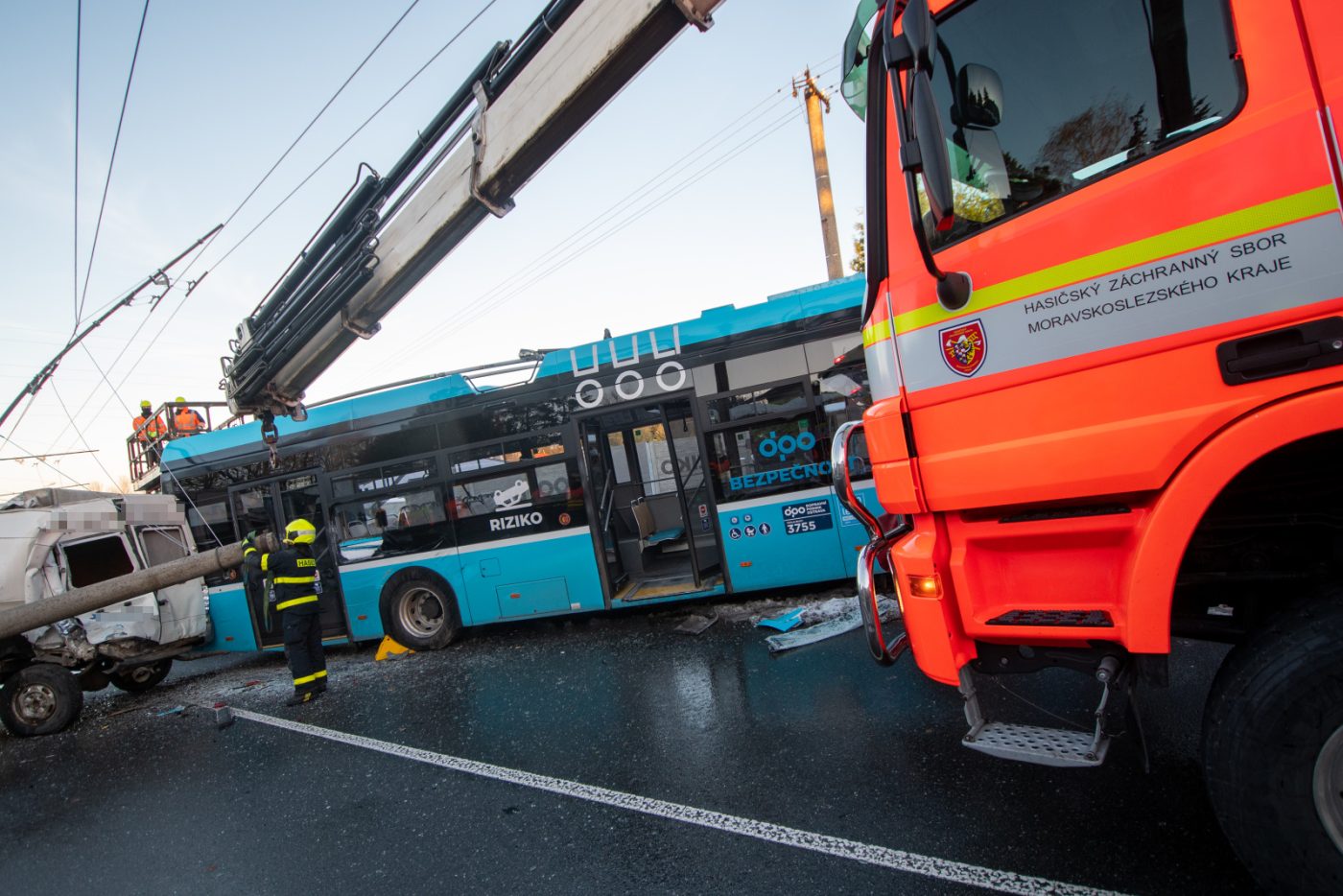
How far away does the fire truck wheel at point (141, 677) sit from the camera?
26.0 feet

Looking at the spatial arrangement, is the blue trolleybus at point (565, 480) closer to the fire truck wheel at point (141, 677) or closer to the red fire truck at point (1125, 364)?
the fire truck wheel at point (141, 677)

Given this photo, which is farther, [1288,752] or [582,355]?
[582,355]

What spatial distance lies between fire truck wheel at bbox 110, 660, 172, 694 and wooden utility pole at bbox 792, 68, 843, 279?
43.0ft

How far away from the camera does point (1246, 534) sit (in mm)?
2262

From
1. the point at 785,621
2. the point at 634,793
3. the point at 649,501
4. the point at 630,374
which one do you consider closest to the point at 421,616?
the point at 649,501

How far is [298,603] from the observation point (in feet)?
21.1

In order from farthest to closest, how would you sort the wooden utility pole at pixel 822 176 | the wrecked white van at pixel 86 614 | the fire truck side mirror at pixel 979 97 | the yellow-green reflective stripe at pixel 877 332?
1. the wooden utility pole at pixel 822 176
2. the wrecked white van at pixel 86 614
3. the yellow-green reflective stripe at pixel 877 332
4. the fire truck side mirror at pixel 979 97

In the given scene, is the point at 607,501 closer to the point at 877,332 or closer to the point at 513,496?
the point at 513,496

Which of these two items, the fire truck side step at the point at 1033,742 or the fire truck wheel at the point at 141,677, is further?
the fire truck wheel at the point at 141,677

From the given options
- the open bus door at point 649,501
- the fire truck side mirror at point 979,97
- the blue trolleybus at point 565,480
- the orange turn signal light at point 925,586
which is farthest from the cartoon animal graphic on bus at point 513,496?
the fire truck side mirror at point 979,97

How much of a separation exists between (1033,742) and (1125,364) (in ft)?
4.36

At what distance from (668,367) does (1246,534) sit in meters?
4.93

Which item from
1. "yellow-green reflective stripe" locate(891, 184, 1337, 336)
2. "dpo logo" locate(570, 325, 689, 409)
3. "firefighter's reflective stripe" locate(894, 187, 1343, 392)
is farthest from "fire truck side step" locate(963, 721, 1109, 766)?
"dpo logo" locate(570, 325, 689, 409)

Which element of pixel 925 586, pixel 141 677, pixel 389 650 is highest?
Result: pixel 925 586
